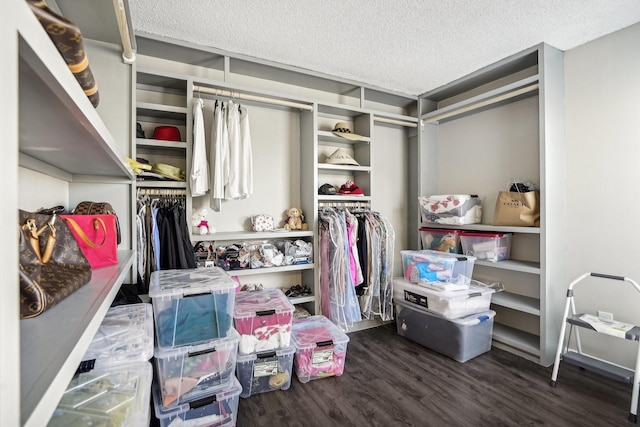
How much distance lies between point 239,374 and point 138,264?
1.01 metres

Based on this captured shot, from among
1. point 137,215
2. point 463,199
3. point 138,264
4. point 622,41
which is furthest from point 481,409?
point 622,41

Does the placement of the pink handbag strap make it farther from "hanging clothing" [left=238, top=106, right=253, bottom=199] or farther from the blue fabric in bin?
"hanging clothing" [left=238, top=106, right=253, bottom=199]

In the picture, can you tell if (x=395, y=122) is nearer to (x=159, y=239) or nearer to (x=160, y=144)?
(x=160, y=144)

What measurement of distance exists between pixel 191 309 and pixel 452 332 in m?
2.08

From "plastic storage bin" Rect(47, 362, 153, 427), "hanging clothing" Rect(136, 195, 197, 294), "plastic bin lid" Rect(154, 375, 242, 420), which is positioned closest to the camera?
"plastic storage bin" Rect(47, 362, 153, 427)

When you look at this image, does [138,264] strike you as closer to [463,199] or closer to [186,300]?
[186,300]

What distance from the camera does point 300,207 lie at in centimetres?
317

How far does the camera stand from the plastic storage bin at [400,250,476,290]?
2.77m

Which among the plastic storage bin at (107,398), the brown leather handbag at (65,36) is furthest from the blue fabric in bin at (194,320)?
the brown leather handbag at (65,36)

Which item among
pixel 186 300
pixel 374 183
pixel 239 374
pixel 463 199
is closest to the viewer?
pixel 186 300

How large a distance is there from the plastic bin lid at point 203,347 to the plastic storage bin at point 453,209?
7.48 ft

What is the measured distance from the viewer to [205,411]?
5.73 ft

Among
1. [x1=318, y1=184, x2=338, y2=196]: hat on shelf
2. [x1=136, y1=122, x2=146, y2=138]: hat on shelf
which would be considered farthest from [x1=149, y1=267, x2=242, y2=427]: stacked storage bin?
[x1=318, y1=184, x2=338, y2=196]: hat on shelf

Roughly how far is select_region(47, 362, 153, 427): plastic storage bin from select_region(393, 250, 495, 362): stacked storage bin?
87.8 inches
